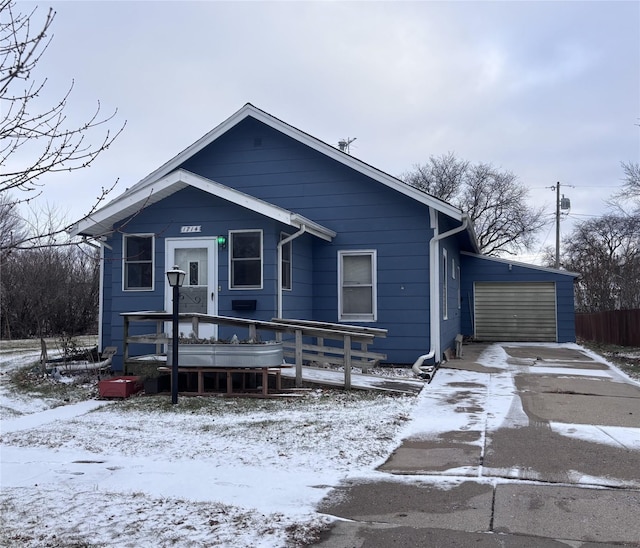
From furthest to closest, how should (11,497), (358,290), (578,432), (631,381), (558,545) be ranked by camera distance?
(358,290)
(631,381)
(578,432)
(11,497)
(558,545)

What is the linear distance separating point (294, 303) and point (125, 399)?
154 inches

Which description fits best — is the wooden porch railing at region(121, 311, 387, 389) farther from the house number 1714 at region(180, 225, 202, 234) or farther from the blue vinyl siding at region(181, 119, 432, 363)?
the house number 1714 at region(180, 225, 202, 234)

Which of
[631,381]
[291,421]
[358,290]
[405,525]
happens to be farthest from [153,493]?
[631,381]

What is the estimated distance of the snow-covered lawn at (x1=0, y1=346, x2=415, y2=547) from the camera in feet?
13.4

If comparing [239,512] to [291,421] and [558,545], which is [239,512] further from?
[291,421]

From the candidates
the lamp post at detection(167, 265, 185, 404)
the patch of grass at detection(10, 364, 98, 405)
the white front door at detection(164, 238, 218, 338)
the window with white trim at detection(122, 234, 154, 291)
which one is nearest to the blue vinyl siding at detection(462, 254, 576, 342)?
the white front door at detection(164, 238, 218, 338)

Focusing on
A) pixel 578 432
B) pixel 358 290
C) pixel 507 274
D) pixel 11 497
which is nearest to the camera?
pixel 11 497

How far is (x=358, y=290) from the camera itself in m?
A: 12.5

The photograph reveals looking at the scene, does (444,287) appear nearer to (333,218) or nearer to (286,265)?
(333,218)

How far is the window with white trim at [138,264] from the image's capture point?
11.6m

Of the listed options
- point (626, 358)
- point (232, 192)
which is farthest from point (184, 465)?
point (626, 358)

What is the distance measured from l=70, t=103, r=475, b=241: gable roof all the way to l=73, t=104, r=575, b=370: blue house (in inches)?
1.0

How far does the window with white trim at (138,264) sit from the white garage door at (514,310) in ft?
39.2

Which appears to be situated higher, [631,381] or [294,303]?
[294,303]
